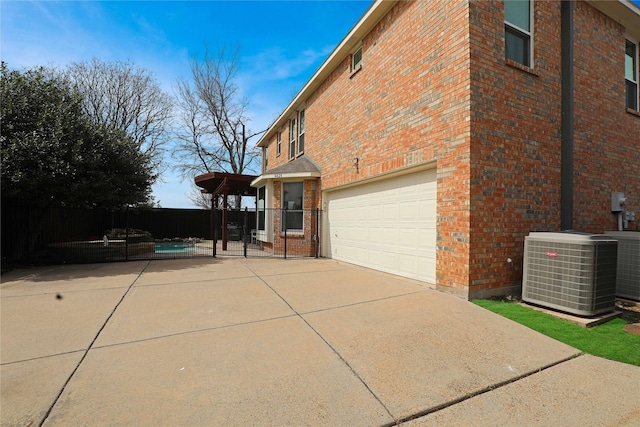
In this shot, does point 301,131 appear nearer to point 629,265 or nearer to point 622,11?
point 622,11

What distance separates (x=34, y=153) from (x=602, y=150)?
13773 millimetres

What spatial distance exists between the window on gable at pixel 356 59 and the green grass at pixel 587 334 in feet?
23.2

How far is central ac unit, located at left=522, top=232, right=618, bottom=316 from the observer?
400 centimetres

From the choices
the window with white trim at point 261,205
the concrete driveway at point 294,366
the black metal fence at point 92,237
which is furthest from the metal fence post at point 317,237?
the concrete driveway at point 294,366

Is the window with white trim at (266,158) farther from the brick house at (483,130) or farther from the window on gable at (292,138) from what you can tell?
the brick house at (483,130)

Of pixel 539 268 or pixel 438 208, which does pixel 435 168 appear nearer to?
pixel 438 208

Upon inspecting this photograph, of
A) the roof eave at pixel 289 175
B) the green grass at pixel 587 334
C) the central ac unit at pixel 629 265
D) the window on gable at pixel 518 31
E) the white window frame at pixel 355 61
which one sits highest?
the white window frame at pixel 355 61

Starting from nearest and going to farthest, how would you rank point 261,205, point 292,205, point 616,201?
point 616,201 → point 292,205 → point 261,205

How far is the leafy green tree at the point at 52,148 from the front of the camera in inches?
306

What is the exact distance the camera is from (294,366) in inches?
112

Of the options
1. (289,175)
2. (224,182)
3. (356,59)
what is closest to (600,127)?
(356,59)

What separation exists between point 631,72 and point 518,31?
16.3 feet

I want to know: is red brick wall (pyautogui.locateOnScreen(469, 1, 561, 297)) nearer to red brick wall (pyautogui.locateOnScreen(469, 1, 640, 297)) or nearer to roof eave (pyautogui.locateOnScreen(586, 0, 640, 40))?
red brick wall (pyautogui.locateOnScreen(469, 1, 640, 297))

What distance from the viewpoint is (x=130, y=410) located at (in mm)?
2203
